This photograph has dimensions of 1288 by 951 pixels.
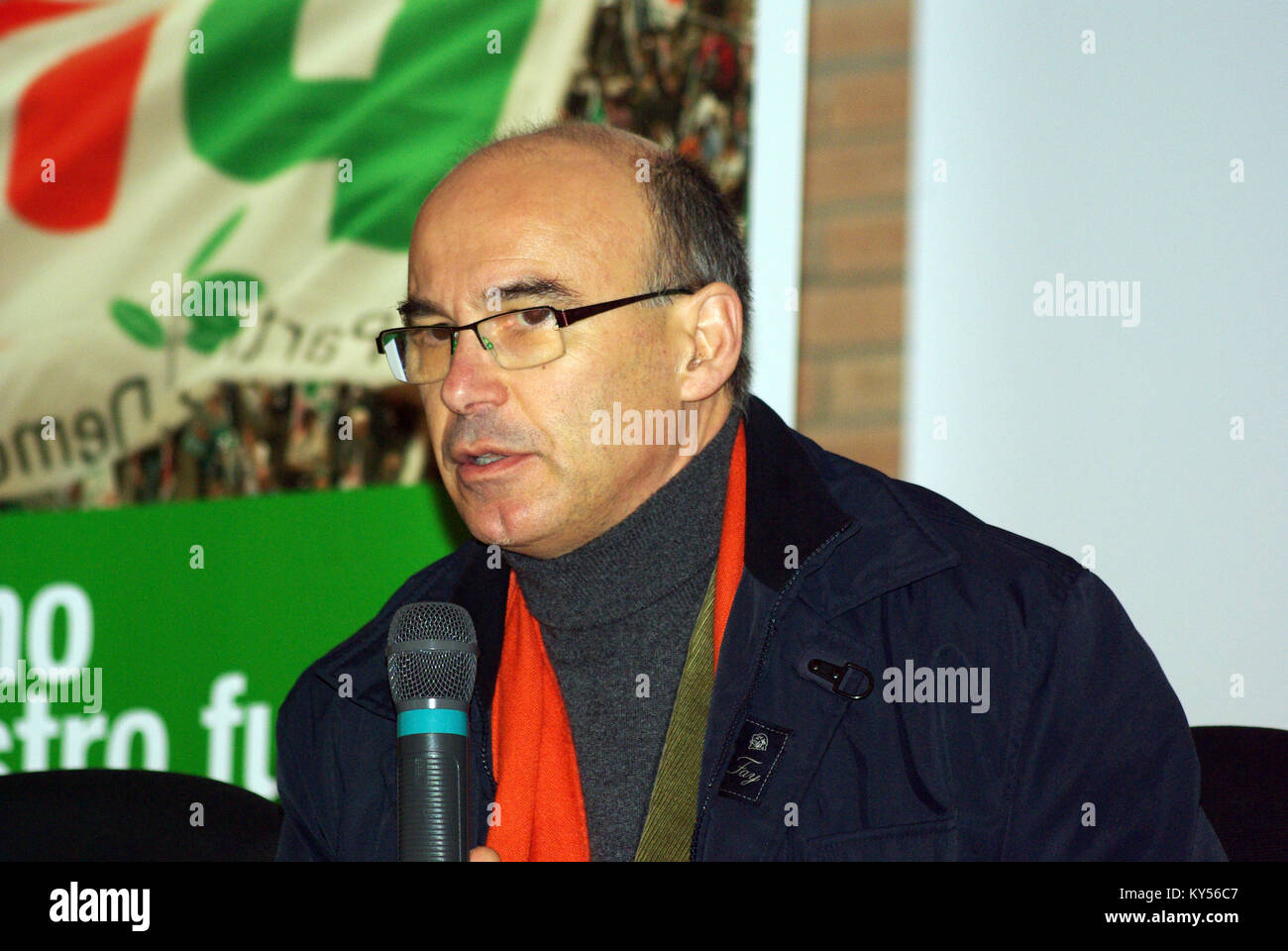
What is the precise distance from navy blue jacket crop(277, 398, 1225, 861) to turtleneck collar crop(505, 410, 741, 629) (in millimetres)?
86

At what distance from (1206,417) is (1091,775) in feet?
3.29

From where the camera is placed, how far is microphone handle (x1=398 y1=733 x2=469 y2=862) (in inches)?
39.7

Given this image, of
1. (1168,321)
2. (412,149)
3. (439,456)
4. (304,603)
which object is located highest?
(412,149)

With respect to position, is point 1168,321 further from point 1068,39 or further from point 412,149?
point 412,149

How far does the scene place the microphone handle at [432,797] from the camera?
1008 millimetres

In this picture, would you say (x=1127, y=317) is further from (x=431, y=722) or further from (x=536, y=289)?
(x=431, y=722)

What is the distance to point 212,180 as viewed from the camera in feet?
9.28

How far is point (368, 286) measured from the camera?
2.72m

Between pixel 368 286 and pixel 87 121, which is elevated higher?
pixel 87 121

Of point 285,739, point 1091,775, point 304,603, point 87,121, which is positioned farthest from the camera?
point 87,121

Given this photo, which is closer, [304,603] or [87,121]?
[304,603]

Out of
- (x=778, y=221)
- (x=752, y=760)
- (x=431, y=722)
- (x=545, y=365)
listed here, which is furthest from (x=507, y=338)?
(x=778, y=221)
